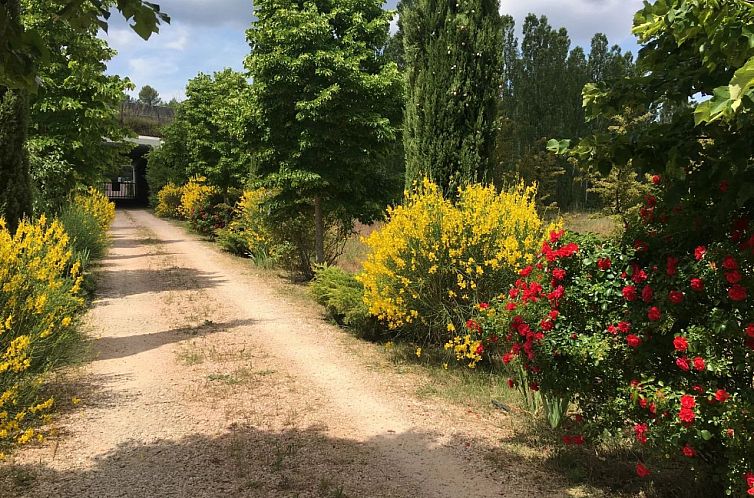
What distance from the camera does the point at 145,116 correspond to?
57281 mm

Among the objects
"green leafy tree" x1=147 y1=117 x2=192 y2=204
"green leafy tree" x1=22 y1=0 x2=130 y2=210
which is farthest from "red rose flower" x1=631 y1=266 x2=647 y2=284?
"green leafy tree" x1=147 y1=117 x2=192 y2=204

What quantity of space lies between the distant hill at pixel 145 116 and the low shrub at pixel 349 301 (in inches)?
1863

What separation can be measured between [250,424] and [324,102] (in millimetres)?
6322

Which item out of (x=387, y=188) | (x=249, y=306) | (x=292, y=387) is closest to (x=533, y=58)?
(x=387, y=188)

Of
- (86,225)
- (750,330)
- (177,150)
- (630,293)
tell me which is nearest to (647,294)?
(630,293)

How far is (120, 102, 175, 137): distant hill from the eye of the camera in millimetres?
51094

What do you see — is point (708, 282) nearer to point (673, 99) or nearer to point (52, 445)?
point (673, 99)

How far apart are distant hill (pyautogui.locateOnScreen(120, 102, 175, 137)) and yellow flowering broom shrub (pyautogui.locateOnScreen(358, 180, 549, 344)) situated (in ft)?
162

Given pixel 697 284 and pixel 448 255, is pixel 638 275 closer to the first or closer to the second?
pixel 697 284

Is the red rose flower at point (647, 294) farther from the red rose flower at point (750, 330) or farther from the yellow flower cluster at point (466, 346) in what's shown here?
the yellow flower cluster at point (466, 346)

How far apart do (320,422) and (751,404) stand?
3256mm

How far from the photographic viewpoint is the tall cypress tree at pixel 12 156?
8070mm

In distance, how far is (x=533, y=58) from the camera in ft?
112

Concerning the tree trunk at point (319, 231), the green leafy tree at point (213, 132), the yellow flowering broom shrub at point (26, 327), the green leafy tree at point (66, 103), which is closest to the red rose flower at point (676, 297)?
the yellow flowering broom shrub at point (26, 327)
